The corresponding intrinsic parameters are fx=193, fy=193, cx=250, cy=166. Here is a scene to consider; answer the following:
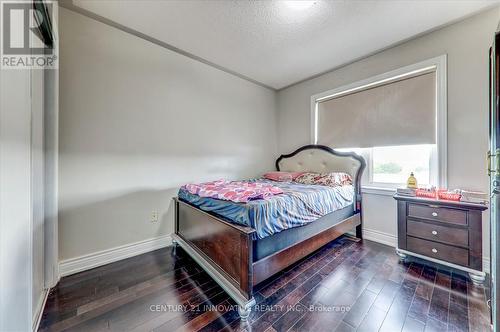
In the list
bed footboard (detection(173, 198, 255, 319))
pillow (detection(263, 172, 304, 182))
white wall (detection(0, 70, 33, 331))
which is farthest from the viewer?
pillow (detection(263, 172, 304, 182))

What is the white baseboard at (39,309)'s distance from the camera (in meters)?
1.29

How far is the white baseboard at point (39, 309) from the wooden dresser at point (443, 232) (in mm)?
3244

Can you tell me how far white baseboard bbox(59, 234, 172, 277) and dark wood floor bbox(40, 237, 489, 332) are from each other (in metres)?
0.10

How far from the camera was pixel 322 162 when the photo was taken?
10.9 ft

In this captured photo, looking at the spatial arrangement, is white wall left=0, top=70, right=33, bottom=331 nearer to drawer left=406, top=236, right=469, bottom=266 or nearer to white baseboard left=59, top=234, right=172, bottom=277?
white baseboard left=59, top=234, right=172, bottom=277

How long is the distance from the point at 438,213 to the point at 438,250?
372 millimetres

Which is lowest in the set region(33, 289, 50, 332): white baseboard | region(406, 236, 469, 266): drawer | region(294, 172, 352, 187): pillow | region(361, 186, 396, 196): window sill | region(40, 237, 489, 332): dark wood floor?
region(40, 237, 489, 332): dark wood floor

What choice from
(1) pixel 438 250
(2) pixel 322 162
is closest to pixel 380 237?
(1) pixel 438 250

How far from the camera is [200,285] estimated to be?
176 cm

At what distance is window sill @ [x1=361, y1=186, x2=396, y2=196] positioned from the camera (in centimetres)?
261

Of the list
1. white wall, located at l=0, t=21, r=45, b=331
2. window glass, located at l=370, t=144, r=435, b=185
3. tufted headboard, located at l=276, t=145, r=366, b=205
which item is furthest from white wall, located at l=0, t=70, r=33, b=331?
window glass, located at l=370, t=144, r=435, b=185

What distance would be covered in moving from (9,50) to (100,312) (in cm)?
174

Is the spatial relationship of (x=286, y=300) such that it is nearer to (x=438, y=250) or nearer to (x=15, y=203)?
(x=438, y=250)

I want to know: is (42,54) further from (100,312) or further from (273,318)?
(273,318)
